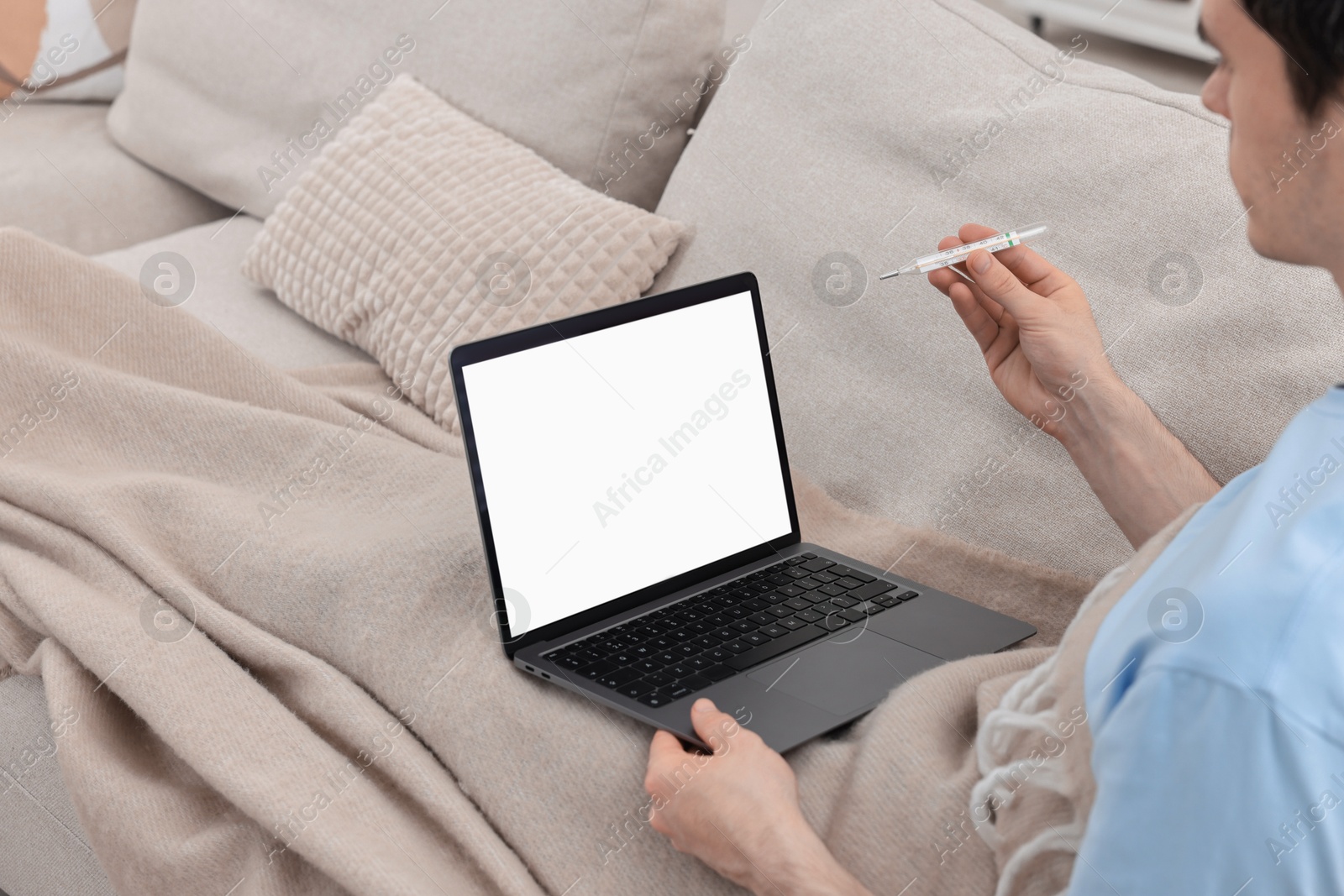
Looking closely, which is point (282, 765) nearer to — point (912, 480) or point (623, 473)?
point (623, 473)

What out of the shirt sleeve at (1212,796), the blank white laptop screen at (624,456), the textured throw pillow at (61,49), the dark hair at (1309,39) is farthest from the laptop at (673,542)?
the textured throw pillow at (61,49)

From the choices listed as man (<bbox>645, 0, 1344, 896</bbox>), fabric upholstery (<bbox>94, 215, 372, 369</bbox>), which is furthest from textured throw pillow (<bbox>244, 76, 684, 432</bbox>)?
man (<bbox>645, 0, 1344, 896</bbox>)

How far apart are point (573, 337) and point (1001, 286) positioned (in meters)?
0.34

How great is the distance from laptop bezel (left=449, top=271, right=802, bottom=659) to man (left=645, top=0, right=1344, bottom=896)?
237mm

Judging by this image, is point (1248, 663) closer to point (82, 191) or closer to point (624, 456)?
point (624, 456)

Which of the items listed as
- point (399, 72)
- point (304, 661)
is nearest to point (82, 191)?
point (399, 72)

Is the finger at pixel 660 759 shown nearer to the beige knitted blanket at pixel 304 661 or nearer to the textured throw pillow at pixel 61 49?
the beige knitted blanket at pixel 304 661

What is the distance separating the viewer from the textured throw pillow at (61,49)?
195cm

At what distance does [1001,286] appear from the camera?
2.90 ft

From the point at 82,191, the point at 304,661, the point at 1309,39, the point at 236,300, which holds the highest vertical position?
the point at 1309,39

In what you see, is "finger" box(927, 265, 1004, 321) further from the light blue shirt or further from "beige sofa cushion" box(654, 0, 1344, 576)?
the light blue shirt

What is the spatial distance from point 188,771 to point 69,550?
0.24 m

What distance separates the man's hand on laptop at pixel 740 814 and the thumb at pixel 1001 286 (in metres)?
0.40

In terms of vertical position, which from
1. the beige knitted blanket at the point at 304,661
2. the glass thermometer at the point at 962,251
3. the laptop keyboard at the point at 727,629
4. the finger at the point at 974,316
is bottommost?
the beige knitted blanket at the point at 304,661
